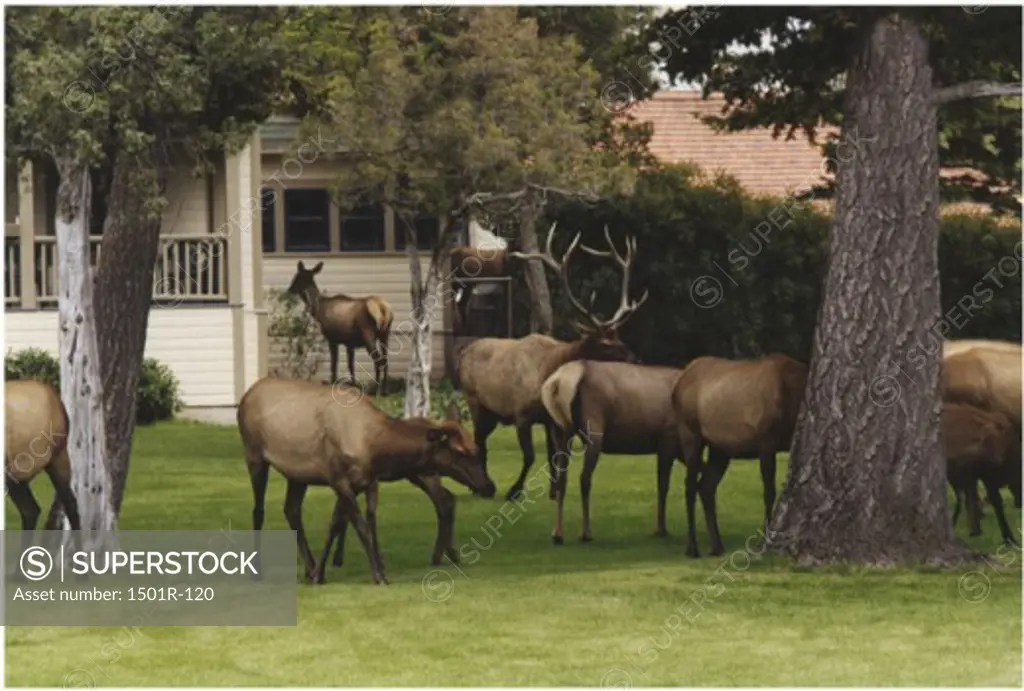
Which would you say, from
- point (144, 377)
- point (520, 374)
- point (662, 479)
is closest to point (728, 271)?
point (144, 377)

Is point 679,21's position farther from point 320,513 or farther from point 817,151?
point 817,151

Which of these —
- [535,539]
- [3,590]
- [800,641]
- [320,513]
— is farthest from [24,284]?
[800,641]

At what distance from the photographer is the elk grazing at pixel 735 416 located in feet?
53.6

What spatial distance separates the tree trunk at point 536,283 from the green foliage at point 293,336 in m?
4.97

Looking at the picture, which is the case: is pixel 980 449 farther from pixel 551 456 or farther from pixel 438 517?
pixel 551 456

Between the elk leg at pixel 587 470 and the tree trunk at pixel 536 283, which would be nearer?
the elk leg at pixel 587 470

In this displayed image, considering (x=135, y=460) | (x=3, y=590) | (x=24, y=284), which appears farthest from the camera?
(x=24, y=284)

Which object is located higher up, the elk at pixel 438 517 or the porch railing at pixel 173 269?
the porch railing at pixel 173 269

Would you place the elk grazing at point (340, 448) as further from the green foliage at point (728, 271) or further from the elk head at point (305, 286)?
the elk head at point (305, 286)

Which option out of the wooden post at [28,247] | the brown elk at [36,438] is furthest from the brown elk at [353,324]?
the brown elk at [36,438]

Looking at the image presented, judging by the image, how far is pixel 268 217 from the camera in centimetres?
3734

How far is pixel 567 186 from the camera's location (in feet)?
88.0

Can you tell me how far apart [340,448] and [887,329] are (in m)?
3.78

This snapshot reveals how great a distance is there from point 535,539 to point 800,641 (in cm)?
522
